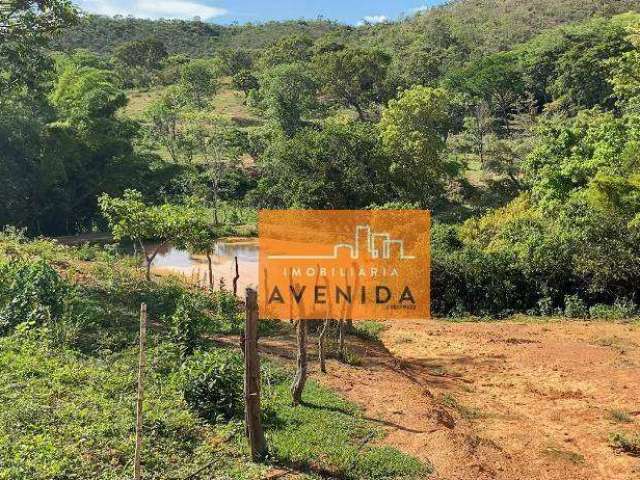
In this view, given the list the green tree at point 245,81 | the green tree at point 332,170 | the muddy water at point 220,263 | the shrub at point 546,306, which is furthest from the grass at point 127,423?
the green tree at point 245,81

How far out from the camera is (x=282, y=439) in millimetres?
6496

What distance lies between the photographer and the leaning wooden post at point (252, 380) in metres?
5.88

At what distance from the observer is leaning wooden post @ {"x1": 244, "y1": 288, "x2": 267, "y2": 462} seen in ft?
19.3

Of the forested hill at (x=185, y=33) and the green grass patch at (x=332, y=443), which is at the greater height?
the forested hill at (x=185, y=33)

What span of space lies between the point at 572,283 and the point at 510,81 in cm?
3063

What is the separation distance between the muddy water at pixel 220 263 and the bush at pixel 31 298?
722 centimetres

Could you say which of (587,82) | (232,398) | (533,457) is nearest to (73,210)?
(232,398)

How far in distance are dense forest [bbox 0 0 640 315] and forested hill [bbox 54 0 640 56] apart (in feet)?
15.8

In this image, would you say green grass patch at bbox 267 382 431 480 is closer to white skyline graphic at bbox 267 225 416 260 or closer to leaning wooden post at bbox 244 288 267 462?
leaning wooden post at bbox 244 288 267 462

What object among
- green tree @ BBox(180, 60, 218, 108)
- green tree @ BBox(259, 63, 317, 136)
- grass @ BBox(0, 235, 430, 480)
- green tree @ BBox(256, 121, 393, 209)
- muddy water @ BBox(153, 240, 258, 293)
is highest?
green tree @ BBox(180, 60, 218, 108)

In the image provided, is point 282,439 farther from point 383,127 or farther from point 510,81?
point 510,81

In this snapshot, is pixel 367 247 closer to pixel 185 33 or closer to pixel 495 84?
pixel 495 84

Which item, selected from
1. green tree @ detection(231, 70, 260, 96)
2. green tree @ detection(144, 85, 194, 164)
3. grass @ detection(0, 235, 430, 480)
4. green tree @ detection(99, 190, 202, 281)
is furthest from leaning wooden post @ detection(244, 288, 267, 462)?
green tree @ detection(231, 70, 260, 96)

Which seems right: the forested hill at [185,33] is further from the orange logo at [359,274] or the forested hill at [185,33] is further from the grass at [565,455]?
the grass at [565,455]
